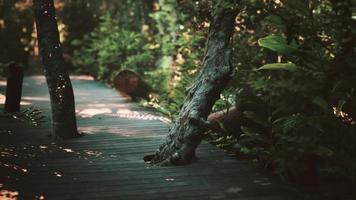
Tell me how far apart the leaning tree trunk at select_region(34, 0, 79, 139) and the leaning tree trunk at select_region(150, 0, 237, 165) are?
7.83 feet

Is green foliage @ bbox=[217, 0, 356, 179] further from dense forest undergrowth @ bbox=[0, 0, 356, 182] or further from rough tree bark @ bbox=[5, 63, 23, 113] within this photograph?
rough tree bark @ bbox=[5, 63, 23, 113]

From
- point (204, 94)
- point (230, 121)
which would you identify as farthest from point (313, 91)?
point (230, 121)

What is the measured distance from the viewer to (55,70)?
26.9 feet

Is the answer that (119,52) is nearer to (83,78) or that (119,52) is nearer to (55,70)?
(83,78)

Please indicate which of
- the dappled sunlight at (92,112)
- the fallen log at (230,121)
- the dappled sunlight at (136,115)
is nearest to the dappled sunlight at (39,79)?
the dappled sunlight at (92,112)

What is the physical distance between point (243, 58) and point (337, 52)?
5.31 meters

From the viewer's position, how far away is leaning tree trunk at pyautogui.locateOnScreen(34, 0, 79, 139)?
7965 mm

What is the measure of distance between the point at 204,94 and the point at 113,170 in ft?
5.68

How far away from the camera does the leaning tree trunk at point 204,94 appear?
6.70 metres

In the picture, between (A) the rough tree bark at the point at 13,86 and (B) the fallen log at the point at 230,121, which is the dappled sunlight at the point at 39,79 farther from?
(B) the fallen log at the point at 230,121

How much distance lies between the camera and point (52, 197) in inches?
207

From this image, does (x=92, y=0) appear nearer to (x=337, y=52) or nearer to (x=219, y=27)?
(x=219, y=27)

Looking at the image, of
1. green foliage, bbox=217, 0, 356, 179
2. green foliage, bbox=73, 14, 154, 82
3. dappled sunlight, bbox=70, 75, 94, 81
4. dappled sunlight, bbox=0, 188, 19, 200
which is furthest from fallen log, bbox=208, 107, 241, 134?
dappled sunlight, bbox=70, 75, 94, 81

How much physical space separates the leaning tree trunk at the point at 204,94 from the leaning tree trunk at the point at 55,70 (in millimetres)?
2387
